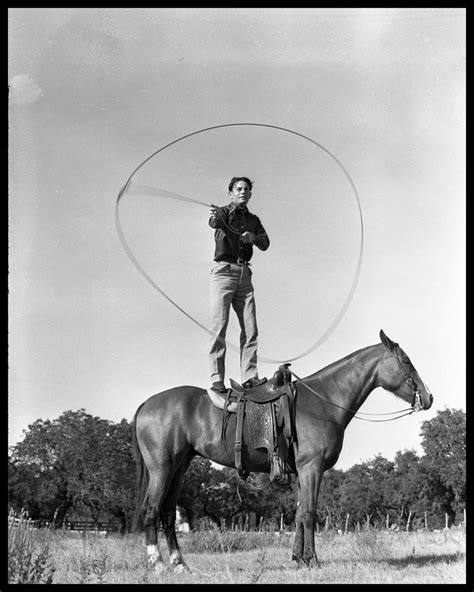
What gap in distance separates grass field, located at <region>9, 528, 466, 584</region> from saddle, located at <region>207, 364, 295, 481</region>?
4.46ft

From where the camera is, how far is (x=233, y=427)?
9711 mm

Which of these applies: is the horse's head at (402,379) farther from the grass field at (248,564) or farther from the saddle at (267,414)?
the grass field at (248,564)

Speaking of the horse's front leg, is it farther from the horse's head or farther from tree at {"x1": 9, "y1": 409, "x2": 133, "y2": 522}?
tree at {"x1": 9, "y1": 409, "x2": 133, "y2": 522}

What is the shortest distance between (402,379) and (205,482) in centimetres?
4233

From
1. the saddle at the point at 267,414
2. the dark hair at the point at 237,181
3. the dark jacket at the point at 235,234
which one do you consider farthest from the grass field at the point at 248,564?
the dark hair at the point at 237,181

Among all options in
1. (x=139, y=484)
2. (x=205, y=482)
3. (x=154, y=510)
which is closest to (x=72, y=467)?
(x=205, y=482)

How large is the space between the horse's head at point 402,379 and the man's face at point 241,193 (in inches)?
113

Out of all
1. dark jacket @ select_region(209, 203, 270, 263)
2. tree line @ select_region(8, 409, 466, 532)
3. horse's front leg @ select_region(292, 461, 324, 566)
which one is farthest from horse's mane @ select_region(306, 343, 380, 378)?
tree line @ select_region(8, 409, 466, 532)

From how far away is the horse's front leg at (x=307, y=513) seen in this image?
8.88m

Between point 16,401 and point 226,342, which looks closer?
point 226,342

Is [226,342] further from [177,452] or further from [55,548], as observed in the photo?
[55,548]
